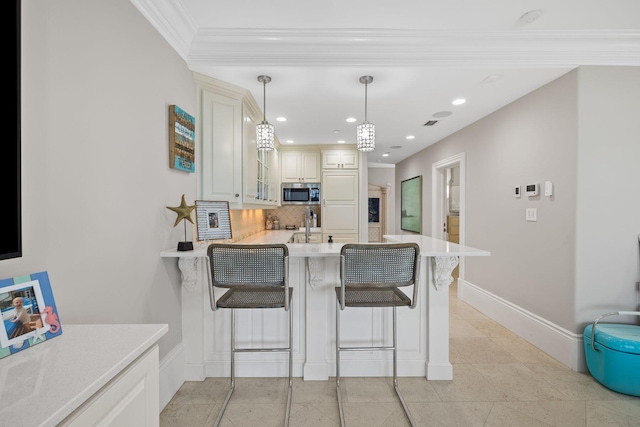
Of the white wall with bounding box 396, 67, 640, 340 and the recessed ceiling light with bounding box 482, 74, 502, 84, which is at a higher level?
the recessed ceiling light with bounding box 482, 74, 502, 84

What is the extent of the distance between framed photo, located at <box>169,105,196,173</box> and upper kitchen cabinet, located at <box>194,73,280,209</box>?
167 mm

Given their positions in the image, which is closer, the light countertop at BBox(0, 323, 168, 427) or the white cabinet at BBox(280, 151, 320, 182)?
the light countertop at BBox(0, 323, 168, 427)

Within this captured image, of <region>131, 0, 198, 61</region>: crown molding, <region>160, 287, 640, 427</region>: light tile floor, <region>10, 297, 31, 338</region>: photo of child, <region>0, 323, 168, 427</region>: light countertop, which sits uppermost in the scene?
<region>131, 0, 198, 61</region>: crown molding

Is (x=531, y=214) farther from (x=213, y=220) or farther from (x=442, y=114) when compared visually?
(x=213, y=220)

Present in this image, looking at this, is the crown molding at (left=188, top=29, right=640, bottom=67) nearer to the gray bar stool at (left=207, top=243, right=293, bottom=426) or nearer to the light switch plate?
the light switch plate

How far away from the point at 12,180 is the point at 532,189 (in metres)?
3.44

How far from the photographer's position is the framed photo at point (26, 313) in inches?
31.9

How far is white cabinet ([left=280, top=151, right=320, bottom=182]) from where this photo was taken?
503 cm

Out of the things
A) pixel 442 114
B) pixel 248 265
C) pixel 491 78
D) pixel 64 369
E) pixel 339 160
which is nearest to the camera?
pixel 64 369

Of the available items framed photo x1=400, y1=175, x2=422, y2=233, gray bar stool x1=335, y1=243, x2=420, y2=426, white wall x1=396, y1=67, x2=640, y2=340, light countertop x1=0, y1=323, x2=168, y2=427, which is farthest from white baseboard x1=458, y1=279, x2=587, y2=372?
light countertop x1=0, y1=323, x2=168, y2=427

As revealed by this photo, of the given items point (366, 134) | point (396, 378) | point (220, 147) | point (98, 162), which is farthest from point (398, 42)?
point (396, 378)

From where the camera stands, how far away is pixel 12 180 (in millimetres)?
894

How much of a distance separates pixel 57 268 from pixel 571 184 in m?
3.28

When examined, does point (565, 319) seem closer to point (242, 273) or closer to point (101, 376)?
point (242, 273)
